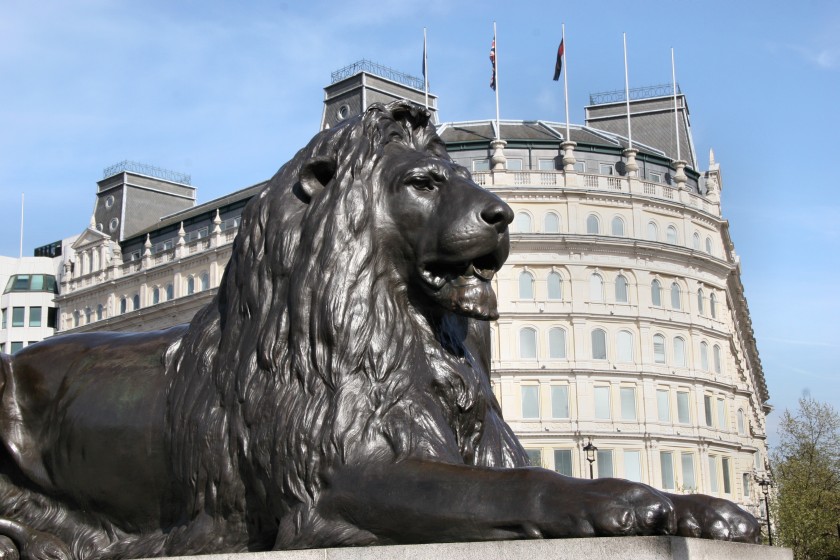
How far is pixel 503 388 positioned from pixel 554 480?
173ft

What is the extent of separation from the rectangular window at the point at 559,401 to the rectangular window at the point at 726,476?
1049 cm

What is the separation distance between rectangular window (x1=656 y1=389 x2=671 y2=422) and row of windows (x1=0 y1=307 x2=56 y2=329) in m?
40.7

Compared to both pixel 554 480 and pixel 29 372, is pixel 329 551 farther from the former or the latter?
pixel 29 372

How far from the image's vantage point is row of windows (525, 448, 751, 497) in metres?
54.6

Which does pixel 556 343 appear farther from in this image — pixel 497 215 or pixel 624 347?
pixel 497 215

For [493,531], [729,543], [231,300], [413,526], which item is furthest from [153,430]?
[729,543]

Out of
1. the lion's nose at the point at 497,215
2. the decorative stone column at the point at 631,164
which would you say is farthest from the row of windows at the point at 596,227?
the lion's nose at the point at 497,215

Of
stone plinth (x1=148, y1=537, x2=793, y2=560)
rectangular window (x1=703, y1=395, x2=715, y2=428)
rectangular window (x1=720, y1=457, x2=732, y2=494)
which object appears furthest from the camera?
rectangular window (x1=720, y1=457, x2=732, y2=494)

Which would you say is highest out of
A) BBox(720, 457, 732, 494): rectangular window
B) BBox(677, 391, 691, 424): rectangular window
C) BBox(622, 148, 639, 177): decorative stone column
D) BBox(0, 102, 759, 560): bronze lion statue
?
BBox(622, 148, 639, 177): decorative stone column

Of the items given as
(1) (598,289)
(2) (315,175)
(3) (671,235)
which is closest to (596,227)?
(1) (598,289)

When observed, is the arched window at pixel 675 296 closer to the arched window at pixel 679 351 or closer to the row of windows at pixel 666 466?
the arched window at pixel 679 351

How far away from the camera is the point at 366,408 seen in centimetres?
372

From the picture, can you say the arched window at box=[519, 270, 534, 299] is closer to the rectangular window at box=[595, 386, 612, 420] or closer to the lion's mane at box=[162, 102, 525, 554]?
the rectangular window at box=[595, 386, 612, 420]

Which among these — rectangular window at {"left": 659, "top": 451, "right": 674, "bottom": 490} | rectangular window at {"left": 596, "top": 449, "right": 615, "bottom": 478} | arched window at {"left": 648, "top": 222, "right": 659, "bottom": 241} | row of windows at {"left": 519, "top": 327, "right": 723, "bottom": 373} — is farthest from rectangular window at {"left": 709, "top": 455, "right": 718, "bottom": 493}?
arched window at {"left": 648, "top": 222, "right": 659, "bottom": 241}
